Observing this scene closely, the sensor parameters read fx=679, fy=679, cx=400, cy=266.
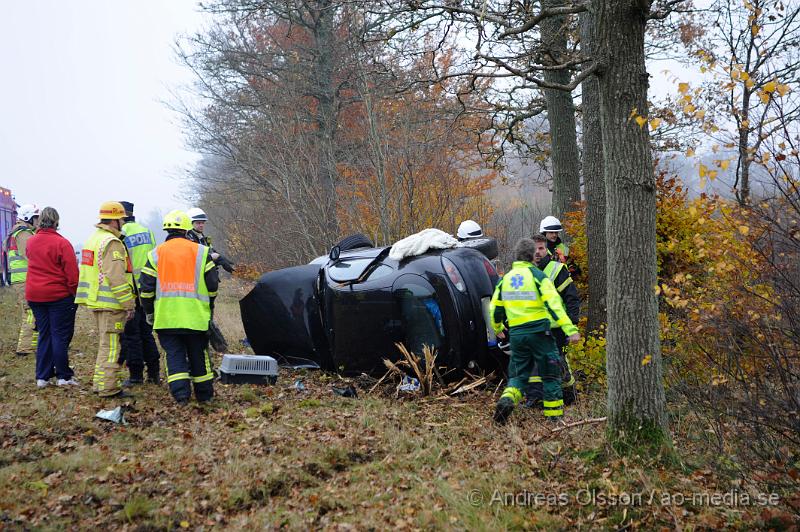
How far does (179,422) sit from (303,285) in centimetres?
249

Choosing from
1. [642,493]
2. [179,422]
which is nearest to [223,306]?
[179,422]

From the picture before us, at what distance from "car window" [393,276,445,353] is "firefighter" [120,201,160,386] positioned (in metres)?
2.74

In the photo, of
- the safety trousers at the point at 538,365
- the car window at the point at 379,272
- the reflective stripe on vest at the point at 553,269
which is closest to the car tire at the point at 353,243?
the car window at the point at 379,272

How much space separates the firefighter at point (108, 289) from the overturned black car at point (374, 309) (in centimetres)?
187

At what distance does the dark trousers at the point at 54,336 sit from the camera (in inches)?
284

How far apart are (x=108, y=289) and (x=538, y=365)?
4267 mm

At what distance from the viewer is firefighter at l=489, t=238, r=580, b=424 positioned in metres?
5.97

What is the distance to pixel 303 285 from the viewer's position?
8094mm

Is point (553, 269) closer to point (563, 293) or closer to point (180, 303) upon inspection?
point (563, 293)

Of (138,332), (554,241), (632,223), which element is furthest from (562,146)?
(138,332)

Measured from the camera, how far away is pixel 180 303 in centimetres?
641

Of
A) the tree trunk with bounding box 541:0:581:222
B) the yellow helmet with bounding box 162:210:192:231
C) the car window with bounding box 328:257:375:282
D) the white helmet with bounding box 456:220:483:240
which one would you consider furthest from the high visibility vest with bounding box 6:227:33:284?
the tree trunk with bounding box 541:0:581:222

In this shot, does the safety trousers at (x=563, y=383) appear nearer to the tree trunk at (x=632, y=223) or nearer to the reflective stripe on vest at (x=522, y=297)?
the reflective stripe on vest at (x=522, y=297)

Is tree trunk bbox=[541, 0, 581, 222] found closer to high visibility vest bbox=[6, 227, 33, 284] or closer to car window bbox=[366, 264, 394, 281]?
car window bbox=[366, 264, 394, 281]
